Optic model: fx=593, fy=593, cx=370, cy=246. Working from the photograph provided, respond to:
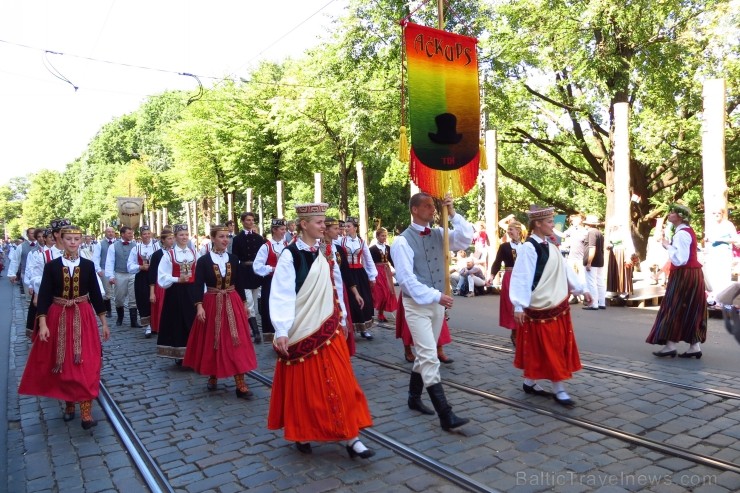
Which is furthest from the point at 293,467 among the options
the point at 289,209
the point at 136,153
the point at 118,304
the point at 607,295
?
the point at 136,153

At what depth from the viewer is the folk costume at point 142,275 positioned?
11.2 metres

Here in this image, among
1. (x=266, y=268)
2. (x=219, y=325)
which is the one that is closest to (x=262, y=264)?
(x=266, y=268)

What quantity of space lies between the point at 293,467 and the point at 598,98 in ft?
61.9

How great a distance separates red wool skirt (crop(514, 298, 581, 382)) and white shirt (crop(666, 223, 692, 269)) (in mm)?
2635

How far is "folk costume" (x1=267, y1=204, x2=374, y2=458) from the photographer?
14.7 ft

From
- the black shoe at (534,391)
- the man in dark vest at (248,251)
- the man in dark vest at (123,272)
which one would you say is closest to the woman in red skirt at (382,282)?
the man in dark vest at (248,251)

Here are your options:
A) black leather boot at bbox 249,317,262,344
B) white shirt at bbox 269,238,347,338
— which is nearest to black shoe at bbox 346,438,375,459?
white shirt at bbox 269,238,347,338

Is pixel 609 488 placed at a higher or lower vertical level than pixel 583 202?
lower

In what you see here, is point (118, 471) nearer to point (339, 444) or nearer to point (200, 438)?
point (200, 438)

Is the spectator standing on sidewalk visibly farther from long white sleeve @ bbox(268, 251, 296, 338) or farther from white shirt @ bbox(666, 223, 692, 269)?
long white sleeve @ bbox(268, 251, 296, 338)

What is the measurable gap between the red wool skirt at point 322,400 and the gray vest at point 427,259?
1.14 m

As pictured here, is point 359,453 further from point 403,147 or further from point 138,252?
point 138,252

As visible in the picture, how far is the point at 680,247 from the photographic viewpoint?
7.64 metres

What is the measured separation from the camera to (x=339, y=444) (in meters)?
4.99
